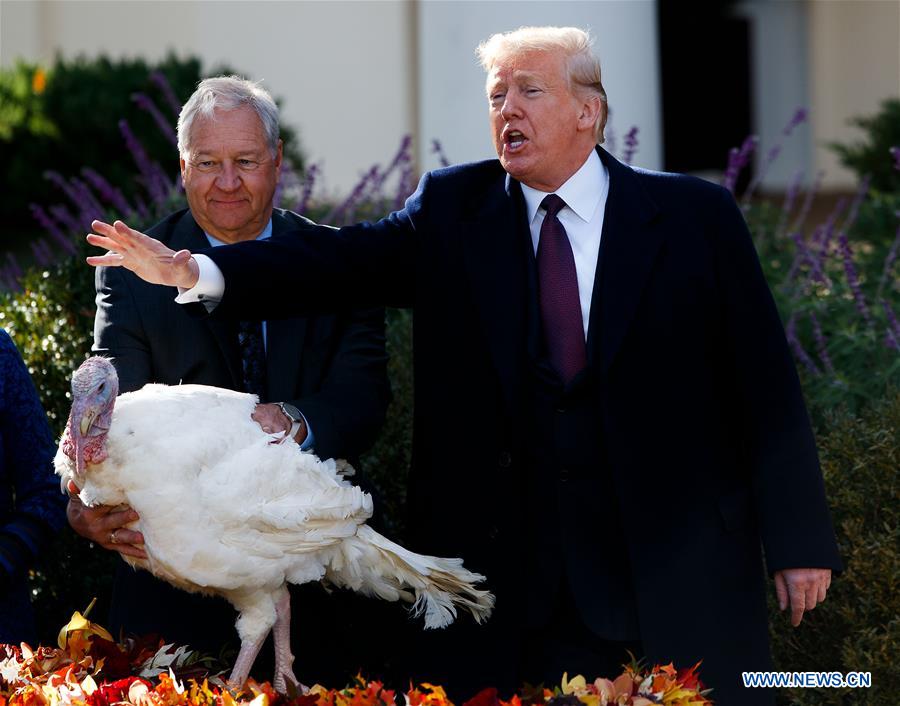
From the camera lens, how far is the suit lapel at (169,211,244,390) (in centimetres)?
394

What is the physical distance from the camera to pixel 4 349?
13.0ft

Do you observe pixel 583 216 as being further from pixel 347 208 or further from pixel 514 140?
pixel 347 208

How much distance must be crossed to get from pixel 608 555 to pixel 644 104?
537 cm

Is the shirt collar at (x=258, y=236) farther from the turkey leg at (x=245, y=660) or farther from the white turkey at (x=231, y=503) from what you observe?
the turkey leg at (x=245, y=660)

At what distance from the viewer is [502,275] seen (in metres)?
3.64

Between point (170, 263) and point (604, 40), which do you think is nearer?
point (170, 263)

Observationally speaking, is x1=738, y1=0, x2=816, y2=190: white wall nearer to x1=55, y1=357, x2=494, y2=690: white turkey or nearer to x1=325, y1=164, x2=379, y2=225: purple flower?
x1=325, y1=164, x2=379, y2=225: purple flower

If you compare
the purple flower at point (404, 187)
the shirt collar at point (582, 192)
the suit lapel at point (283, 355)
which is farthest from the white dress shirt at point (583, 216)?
the purple flower at point (404, 187)

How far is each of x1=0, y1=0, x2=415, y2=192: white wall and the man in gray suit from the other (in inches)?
302

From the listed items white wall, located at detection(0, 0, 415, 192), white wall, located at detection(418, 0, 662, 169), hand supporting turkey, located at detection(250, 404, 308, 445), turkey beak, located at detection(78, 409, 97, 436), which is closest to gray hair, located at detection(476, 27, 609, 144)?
hand supporting turkey, located at detection(250, 404, 308, 445)

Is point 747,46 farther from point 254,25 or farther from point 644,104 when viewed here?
point 644,104

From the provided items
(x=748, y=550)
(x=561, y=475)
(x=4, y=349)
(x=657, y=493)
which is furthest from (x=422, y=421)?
(x=4, y=349)

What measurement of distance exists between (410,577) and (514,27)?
5155 millimetres

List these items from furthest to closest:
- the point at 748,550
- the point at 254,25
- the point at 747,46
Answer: the point at 747,46 → the point at 254,25 → the point at 748,550
